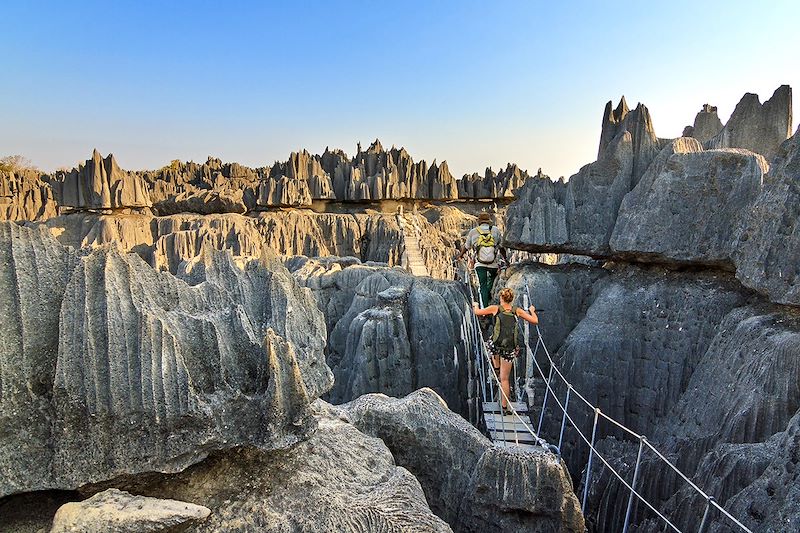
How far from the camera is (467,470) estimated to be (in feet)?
12.6

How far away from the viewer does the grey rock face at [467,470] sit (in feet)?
11.2

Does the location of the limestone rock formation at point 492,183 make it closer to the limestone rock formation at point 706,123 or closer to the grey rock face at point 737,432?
the limestone rock formation at point 706,123

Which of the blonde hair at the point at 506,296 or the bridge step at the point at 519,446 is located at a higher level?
the blonde hair at the point at 506,296

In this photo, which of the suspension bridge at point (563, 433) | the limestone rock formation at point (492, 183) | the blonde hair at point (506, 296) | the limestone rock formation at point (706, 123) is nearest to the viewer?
the suspension bridge at point (563, 433)

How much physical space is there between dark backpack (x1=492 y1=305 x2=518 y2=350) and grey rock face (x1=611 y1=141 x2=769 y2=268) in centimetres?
252

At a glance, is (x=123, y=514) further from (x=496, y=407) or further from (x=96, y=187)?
(x=96, y=187)

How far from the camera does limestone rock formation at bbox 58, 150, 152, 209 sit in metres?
22.7

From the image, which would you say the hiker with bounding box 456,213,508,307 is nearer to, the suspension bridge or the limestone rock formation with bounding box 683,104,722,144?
the suspension bridge

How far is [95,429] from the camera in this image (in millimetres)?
2199

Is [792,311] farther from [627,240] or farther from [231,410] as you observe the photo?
[231,410]

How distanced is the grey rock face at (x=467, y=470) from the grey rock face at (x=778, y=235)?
102 inches

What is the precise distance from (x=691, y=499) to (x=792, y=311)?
2.03 meters

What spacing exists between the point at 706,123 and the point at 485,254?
6947 millimetres

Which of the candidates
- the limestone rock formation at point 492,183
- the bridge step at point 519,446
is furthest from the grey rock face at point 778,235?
the limestone rock formation at point 492,183
